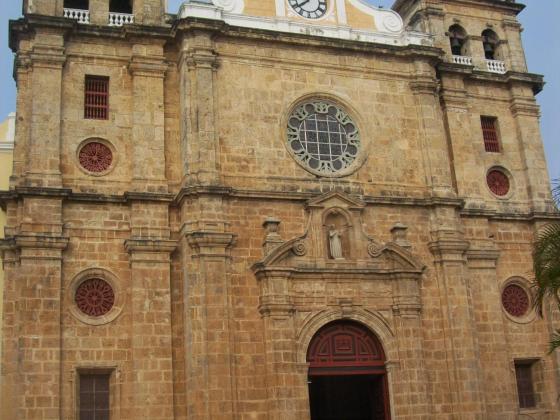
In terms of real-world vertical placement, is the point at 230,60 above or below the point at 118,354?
above

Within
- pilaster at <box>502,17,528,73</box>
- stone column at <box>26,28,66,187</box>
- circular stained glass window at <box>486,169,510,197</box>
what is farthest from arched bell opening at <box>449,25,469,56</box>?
stone column at <box>26,28,66,187</box>

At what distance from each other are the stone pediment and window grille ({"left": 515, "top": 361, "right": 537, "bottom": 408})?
16.6ft

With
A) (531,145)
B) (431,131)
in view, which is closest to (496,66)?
(531,145)

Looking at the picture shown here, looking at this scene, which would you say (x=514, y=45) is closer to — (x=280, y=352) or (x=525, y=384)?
(x=525, y=384)

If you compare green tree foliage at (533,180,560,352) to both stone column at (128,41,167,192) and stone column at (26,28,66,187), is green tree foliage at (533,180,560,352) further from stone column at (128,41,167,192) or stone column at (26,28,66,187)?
stone column at (26,28,66,187)

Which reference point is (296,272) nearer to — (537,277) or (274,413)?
(274,413)

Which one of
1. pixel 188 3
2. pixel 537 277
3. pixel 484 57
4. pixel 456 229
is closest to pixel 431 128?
pixel 456 229

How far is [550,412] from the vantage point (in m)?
23.3

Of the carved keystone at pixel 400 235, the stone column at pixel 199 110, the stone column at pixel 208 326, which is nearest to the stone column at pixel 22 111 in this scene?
the stone column at pixel 199 110

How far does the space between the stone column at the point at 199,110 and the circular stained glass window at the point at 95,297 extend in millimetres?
3431

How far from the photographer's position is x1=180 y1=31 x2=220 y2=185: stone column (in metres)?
20.8

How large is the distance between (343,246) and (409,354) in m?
3.38

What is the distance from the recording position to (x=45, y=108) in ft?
68.2

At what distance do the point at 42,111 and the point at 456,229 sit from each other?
1198 cm
